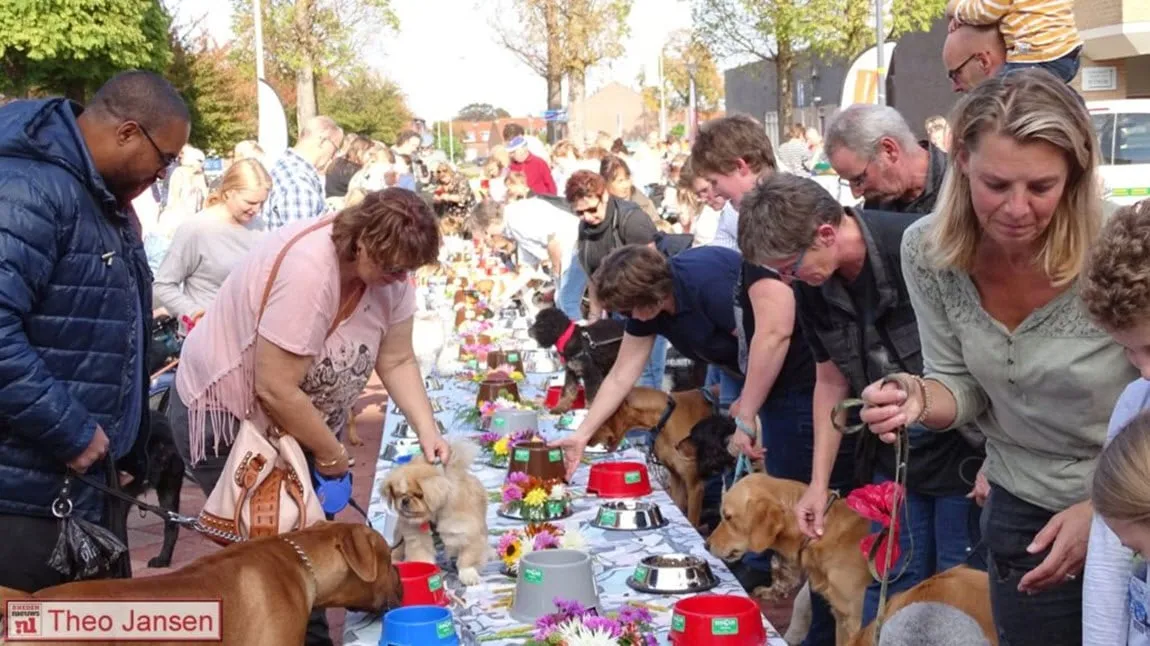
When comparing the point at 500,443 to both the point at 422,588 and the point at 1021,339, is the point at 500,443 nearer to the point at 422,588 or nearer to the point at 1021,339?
the point at 422,588

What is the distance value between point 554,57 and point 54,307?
89.0 ft

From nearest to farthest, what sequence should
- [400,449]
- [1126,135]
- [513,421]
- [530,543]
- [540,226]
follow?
[530,543] → [400,449] → [513,421] → [540,226] → [1126,135]

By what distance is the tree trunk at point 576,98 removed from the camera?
28219mm

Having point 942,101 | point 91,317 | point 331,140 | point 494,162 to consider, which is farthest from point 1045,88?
point 942,101

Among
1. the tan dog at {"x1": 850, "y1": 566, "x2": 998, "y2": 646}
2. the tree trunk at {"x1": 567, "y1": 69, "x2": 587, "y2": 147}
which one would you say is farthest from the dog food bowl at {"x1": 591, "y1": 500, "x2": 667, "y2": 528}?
the tree trunk at {"x1": 567, "y1": 69, "x2": 587, "y2": 147}

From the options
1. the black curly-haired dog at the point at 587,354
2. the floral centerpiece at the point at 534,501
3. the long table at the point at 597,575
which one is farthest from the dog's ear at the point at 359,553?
the black curly-haired dog at the point at 587,354

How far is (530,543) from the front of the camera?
3559 millimetres

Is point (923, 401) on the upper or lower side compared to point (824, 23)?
lower

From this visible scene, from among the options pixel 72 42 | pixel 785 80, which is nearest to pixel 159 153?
pixel 72 42

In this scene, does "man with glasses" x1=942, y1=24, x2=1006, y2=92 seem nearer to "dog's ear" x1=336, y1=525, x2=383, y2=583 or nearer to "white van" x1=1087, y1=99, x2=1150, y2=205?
"dog's ear" x1=336, y1=525, x2=383, y2=583

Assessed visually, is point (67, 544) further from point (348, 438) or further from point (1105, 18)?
point (1105, 18)

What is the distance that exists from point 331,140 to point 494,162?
339 inches

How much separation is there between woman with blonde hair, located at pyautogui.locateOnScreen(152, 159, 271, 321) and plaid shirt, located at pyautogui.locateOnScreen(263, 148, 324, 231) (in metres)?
1.05

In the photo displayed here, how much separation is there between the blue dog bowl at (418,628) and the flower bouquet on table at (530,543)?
1.85ft
